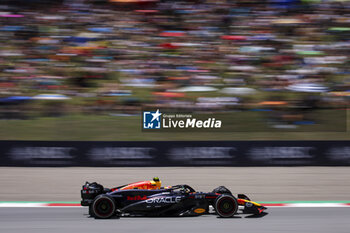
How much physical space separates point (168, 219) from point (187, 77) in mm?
6719

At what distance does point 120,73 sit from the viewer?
13.0 m

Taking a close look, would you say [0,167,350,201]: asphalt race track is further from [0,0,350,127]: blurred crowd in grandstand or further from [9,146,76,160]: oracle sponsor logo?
[0,0,350,127]: blurred crowd in grandstand

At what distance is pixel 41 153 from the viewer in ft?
33.1

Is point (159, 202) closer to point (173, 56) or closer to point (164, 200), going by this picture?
point (164, 200)

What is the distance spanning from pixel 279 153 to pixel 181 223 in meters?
4.23

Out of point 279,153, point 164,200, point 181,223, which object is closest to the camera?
point 181,223

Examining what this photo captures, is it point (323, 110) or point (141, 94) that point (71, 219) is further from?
point (323, 110)

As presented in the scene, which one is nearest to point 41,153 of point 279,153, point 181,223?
point 181,223

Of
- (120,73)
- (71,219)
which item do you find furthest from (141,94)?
(71,219)

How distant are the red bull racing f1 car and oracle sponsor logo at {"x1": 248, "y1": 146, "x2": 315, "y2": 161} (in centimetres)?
341

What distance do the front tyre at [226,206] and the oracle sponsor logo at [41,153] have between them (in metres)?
4.51

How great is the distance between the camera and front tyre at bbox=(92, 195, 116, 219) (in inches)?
260

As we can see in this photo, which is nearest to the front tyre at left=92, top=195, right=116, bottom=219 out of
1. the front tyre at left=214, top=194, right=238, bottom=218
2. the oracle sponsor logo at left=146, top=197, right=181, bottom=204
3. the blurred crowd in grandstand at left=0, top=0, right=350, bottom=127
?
the oracle sponsor logo at left=146, top=197, right=181, bottom=204

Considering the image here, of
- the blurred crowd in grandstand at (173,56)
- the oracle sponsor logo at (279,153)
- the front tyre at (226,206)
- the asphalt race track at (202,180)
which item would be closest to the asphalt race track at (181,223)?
the front tyre at (226,206)
